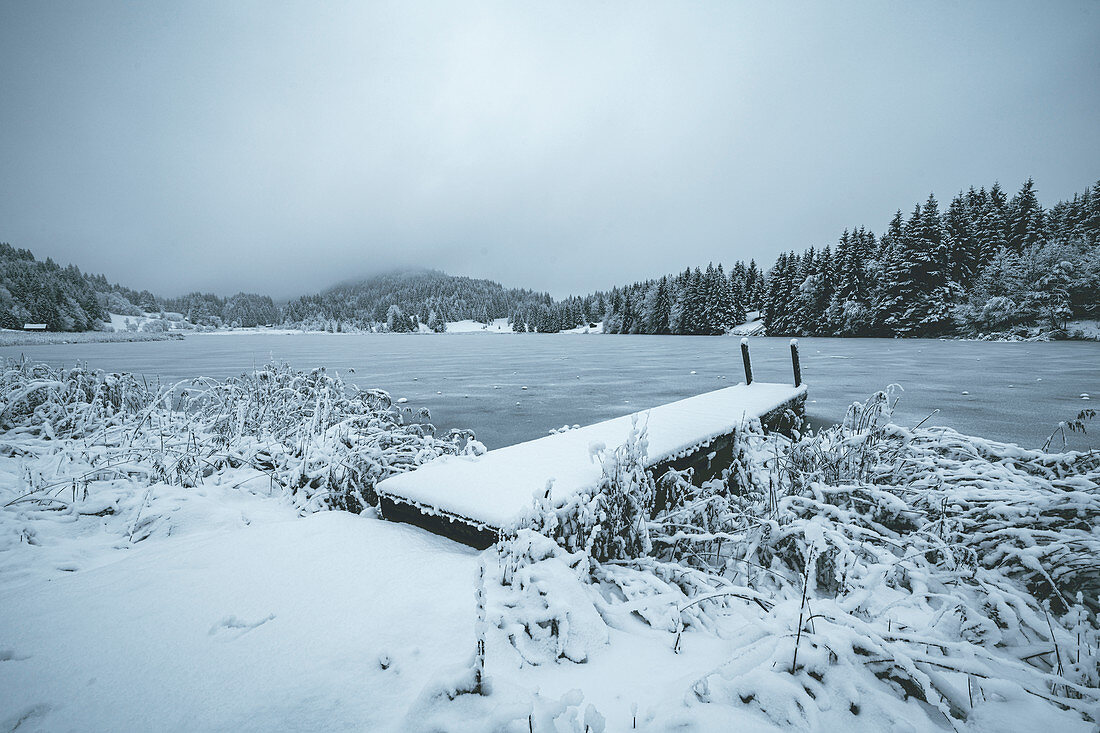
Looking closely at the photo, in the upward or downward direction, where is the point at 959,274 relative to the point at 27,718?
upward

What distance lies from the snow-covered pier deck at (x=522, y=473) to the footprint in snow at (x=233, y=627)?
1.17 metres

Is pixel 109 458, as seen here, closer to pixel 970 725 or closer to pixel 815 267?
pixel 970 725

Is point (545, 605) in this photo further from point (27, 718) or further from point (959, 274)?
point (959, 274)

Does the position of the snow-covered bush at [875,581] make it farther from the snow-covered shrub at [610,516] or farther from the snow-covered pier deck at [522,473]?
the snow-covered pier deck at [522,473]

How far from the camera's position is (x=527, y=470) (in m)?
3.64

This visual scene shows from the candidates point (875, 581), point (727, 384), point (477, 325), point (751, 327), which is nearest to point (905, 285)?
point (751, 327)

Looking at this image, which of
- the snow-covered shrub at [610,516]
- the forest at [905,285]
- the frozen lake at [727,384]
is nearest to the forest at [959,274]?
the forest at [905,285]

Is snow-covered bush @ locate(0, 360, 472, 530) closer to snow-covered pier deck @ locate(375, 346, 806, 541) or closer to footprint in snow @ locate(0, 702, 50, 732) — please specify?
snow-covered pier deck @ locate(375, 346, 806, 541)

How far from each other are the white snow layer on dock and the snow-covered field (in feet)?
0.79

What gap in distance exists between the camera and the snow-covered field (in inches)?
60.2

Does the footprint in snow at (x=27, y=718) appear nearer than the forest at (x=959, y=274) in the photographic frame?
Yes

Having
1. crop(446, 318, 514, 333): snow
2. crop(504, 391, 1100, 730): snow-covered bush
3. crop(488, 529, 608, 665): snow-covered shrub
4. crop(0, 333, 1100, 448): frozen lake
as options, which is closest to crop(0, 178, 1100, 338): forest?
crop(0, 333, 1100, 448): frozen lake

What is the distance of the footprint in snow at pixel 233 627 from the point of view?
189 cm

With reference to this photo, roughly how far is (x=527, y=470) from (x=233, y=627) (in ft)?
7.00
